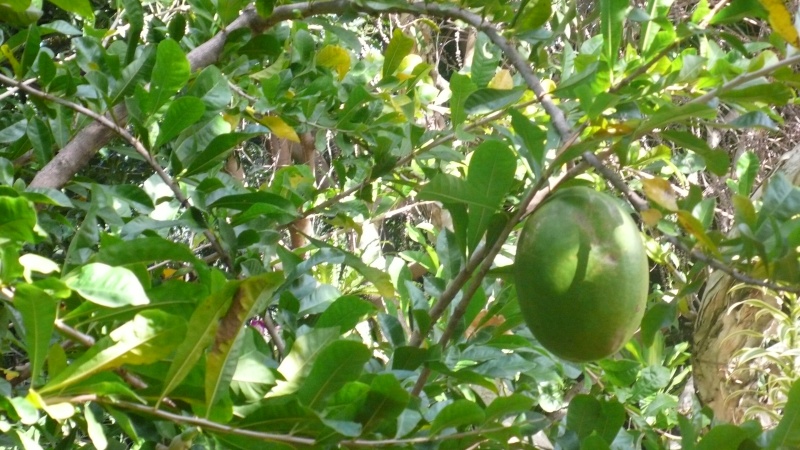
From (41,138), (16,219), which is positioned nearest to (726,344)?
(41,138)

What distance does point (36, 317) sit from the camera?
20.9 inches

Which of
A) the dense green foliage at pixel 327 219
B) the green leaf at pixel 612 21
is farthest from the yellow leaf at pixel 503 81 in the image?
the green leaf at pixel 612 21

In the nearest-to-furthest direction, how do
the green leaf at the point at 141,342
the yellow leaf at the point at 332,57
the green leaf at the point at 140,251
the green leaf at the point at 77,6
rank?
the green leaf at the point at 141,342 < the green leaf at the point at 140,251 < the green leaf at the point at 77,6 < the yellow leaf at the point at 332,57

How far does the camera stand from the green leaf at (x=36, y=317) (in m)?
0.52

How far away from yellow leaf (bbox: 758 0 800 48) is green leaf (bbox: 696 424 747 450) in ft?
1.16

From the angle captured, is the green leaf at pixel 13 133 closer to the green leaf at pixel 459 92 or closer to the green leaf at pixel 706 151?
the green leaf at pixel 459 92

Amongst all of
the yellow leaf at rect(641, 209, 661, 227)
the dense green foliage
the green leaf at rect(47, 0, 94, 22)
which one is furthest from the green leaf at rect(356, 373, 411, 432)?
the green leaf at rect(47, 0, 94, 22)

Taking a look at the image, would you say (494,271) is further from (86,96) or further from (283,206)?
(86,96)

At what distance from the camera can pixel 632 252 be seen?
719 mm

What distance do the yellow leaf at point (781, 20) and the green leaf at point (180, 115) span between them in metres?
0.52

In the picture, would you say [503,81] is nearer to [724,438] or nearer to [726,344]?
[724,438]

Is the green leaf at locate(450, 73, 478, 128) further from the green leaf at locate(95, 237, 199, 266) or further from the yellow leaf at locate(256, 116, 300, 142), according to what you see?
the green leaf at locate(95, 237, 199, 266)

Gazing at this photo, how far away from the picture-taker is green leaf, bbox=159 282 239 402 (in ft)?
1.70

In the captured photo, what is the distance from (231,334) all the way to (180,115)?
0.35 meters
